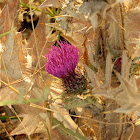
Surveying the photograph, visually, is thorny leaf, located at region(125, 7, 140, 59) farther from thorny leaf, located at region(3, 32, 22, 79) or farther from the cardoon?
thorny leaf, located at region(3, 32, 22, 79)

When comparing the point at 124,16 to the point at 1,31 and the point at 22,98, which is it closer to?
the point at 22,98

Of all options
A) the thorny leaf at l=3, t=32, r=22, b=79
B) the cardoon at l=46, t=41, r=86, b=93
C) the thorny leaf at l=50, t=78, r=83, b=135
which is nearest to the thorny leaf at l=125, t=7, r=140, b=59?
the cardoon at l=46, t=41, r=86, b=93

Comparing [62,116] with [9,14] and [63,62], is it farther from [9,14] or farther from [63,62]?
[9,14]

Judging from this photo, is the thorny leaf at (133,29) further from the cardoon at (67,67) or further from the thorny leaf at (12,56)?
the thorny leaf at (12,56)

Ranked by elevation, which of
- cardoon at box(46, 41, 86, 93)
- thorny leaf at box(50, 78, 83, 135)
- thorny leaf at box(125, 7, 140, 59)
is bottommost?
thorny leaf at box(50, 78, 83, 135)

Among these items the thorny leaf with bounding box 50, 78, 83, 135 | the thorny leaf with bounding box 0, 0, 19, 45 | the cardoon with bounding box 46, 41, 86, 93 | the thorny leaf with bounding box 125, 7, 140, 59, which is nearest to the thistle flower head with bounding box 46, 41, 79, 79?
the cardoon with bounding box 46, 41, 86, 93

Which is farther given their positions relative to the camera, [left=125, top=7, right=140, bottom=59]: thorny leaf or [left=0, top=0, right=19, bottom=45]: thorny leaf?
[left=0, top=0, right=19, bottom=45]: thorny leaf

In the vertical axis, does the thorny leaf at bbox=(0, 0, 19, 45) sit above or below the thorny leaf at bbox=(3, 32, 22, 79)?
above

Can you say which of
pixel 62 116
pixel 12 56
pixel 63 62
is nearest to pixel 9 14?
pixel 12 56
